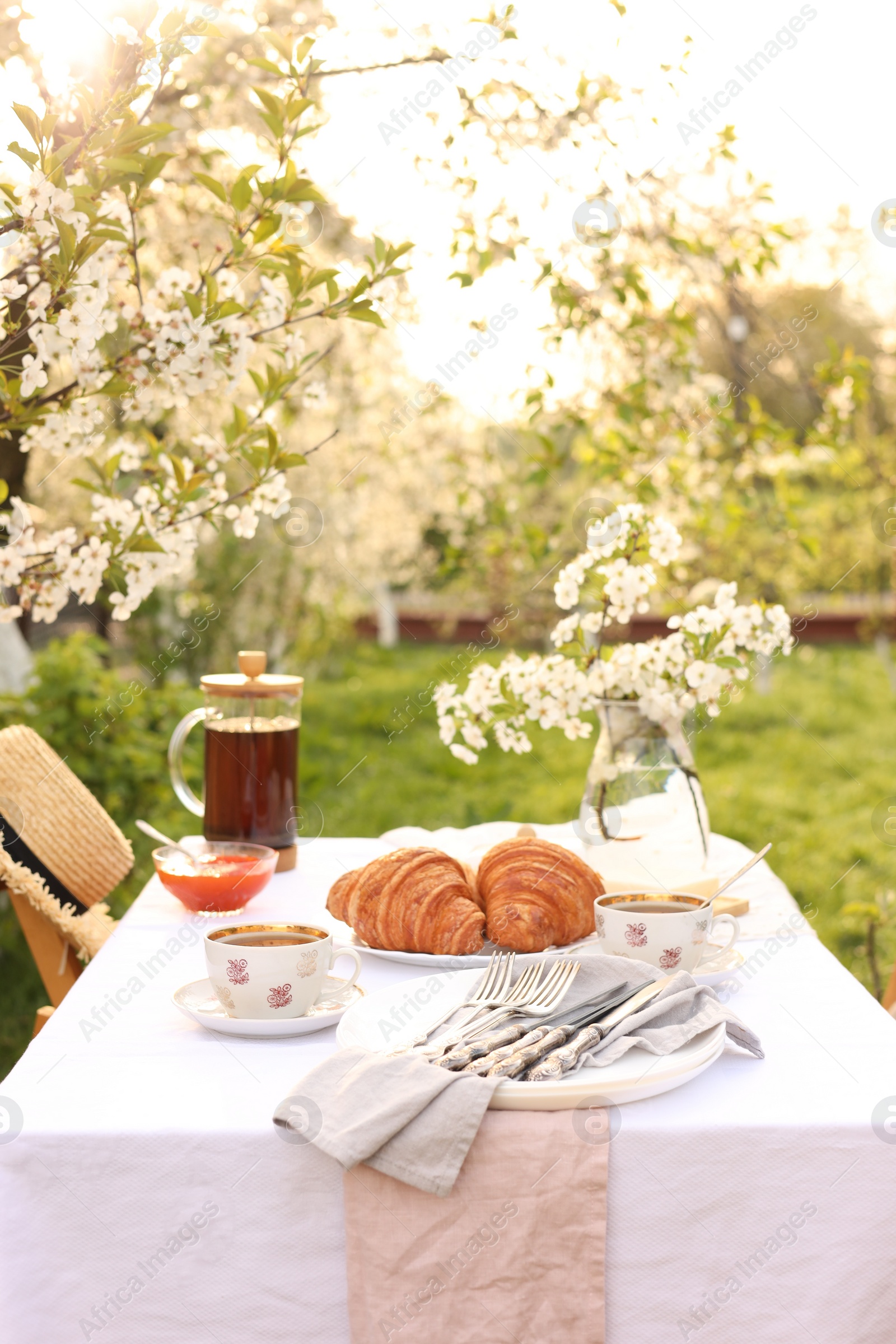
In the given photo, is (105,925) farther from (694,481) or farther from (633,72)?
(694,481)

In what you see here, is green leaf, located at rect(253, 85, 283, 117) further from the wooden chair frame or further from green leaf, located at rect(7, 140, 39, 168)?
the wooden chair frame

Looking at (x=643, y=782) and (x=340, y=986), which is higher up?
(x=643, y=782)

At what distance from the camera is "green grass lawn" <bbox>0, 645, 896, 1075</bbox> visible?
548 centimetres

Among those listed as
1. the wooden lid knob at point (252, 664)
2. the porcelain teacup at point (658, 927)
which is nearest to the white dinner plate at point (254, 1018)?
the porcelain teacup at point (658, 927)

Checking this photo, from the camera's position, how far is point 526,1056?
4.30 ft

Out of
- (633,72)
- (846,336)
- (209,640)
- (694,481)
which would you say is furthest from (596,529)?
(846,336)

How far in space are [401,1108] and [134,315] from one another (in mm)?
1712

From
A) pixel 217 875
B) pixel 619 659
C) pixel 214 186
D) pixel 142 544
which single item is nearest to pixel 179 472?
pixel 142 544

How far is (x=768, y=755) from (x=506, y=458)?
20.0 ft

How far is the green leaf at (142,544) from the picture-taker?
7.83 feet

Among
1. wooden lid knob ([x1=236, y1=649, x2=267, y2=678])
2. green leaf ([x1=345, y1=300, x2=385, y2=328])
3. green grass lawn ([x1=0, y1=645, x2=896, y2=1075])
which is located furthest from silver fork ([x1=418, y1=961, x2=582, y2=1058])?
green grass lawn ([x1=0, y1=645, x2=896, y2=1075])

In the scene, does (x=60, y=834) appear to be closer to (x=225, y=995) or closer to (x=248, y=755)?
(x=248, y=755)

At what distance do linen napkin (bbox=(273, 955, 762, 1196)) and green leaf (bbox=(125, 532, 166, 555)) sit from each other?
4.44ft

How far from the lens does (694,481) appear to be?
574 centimetres
